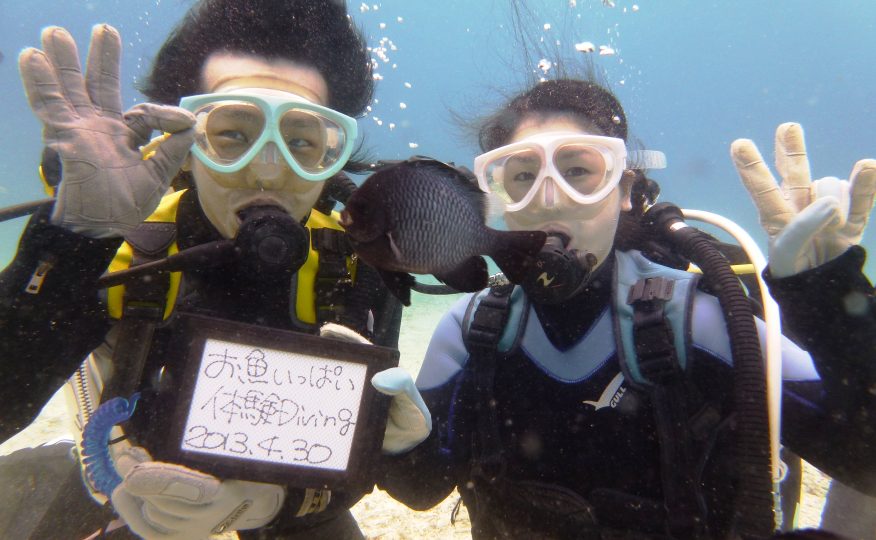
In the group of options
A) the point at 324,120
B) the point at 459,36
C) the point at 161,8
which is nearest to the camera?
the point at 324,120

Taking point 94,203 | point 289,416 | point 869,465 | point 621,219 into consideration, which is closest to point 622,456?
point 869,465

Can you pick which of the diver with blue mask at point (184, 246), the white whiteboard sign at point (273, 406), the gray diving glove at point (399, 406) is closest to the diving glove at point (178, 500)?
the diver with blue mask at point (184, 246)

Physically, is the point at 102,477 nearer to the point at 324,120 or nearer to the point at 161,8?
the point at 324,120

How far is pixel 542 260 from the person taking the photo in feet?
6.34

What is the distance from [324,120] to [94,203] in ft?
3.43

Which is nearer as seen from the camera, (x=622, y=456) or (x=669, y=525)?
(x=669, y=525)

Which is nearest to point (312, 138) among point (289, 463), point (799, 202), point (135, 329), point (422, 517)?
point (135, 329)

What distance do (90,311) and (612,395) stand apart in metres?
2.25

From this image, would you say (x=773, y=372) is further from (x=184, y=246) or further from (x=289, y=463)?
(x=184, y=246)

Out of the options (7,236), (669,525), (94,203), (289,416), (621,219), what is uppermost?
(621,219)

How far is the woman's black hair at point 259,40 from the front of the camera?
2.38 meters

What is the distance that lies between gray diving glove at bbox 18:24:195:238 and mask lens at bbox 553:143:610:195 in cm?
165

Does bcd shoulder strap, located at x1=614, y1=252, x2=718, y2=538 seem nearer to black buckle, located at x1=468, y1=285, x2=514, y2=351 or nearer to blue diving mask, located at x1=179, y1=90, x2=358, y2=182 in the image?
black buckle, located at x1=468, y1=285, x2=514, y2=351

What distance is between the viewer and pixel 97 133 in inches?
64.2
